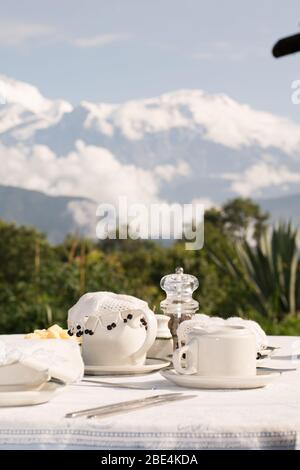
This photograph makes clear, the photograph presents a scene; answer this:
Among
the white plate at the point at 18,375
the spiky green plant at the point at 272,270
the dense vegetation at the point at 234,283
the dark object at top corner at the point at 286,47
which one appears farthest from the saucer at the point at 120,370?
the spiky green plant at the point at 272,270

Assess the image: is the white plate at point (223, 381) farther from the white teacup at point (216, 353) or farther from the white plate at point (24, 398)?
the white plate at point (24, 398)

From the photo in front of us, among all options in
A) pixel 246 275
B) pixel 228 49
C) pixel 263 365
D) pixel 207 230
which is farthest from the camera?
pixel 228 49

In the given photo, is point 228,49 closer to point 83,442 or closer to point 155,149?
point 155,149

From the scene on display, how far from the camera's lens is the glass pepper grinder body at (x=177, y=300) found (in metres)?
2.00

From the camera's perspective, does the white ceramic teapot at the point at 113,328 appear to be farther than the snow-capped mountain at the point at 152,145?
No

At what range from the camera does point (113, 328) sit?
179 centimetres

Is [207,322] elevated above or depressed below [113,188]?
below

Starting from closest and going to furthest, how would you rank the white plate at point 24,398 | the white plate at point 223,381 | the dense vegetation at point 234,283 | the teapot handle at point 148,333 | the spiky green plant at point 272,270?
1. the white plate at point 24,398
2. the white plate at point 223,381
3. the teapot handle at point 148,333
4. the dense vegetation at point 234,283
5. the spiky green plant at point 272,270

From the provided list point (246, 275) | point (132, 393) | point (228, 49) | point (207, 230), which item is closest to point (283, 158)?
point (228, 49)

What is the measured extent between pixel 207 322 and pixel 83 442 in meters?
0.55

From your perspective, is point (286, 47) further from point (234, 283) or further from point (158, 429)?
point (234, 283)

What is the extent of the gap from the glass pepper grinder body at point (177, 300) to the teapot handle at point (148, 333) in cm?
19

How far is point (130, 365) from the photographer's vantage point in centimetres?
183

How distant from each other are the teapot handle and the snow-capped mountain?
5629cm
